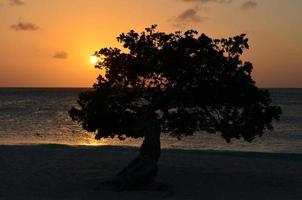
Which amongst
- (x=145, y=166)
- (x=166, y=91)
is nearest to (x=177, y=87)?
(x=166, y=91)

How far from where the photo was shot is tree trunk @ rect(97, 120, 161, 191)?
779 inches

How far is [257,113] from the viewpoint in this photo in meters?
20.6

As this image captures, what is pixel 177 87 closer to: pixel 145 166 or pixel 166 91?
pixel 166 91

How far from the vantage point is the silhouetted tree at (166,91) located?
20.0 m

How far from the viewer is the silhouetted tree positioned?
65.5ft

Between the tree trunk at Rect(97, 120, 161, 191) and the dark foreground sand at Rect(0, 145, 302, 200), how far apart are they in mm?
432

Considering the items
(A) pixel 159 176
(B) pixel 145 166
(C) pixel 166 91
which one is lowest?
(A) pixel 159 176

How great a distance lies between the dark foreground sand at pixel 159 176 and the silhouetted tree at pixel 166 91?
2153 millimetres

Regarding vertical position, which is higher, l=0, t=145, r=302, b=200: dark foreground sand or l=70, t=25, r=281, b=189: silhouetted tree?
l=70, t=25, r=281, b=189: silhouetted tree

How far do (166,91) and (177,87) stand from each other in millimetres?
480

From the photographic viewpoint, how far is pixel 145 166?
19.8m

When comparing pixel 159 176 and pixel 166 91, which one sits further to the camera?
pixel 159 176

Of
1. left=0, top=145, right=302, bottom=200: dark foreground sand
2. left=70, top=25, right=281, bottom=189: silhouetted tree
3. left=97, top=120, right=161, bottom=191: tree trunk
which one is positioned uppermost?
left=70, top=25, right=281, bottom=189: silhouetted tree

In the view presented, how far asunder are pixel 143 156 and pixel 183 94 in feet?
9.81
